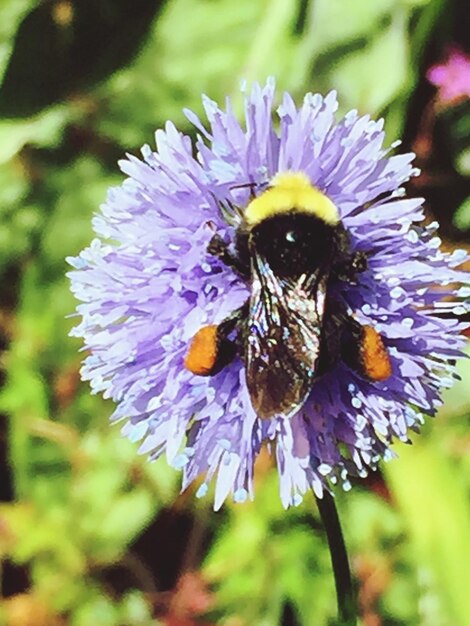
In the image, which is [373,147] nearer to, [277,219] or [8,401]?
[277,219]

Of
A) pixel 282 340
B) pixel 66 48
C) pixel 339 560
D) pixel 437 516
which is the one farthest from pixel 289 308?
pixel 66 48

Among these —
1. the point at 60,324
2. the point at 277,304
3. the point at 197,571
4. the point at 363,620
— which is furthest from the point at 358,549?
the point at 277,304

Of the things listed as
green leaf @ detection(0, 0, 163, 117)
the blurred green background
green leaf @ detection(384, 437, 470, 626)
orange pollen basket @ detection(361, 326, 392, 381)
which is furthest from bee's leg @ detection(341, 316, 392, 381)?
green leaf @ detection(0, 0, 163, 117)

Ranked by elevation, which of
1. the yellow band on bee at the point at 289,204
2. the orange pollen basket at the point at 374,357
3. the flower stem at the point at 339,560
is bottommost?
the flower stem at the point at 339,560

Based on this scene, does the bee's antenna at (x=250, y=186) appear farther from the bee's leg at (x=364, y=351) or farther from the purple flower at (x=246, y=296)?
the bee's leg at (x=364, y=351)

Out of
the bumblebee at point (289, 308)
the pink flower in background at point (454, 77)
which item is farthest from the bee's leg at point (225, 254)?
the pink flower in background at point (454, 77)

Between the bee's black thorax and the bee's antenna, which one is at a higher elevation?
the bee's antenna

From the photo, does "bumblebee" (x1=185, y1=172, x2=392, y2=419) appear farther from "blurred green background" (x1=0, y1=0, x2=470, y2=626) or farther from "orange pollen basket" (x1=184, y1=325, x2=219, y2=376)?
"blurred green background" (x1=0, y1=0, x2=470, y2=626)
